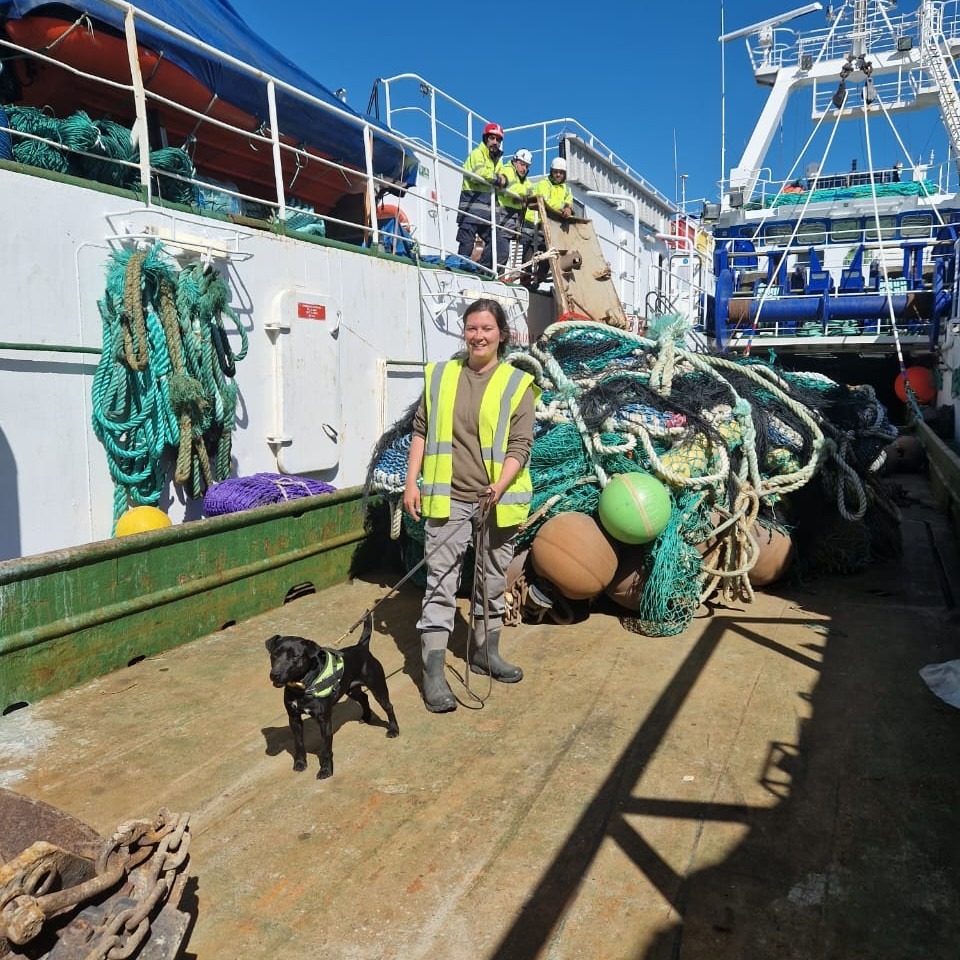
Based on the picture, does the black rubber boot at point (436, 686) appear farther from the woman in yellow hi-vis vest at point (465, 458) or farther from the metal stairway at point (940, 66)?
the metal stairway at point (940, 66)

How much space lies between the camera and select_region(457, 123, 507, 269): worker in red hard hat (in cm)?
865

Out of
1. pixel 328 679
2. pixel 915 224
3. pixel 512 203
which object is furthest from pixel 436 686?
pixel 915 224

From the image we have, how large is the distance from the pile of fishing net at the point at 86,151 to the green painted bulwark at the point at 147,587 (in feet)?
7.48

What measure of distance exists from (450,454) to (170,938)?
2.24 meters

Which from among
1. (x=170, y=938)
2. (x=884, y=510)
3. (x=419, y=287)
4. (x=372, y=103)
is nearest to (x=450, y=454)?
(x=170, y=938)

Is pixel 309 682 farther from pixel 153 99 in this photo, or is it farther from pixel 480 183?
pixel 480 183

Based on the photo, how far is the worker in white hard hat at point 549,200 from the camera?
9266 mm

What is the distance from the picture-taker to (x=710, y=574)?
4.86 meters

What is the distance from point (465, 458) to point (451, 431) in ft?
0.47

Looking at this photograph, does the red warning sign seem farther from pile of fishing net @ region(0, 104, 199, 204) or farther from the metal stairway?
the metal stairway

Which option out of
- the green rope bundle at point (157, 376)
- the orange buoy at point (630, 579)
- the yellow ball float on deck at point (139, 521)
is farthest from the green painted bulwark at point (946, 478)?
the yellow ball float on deck at point (139, 521)

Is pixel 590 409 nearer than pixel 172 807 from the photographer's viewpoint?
No

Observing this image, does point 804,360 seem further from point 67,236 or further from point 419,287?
point 67,236

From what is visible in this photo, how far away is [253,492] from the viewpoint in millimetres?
5215
